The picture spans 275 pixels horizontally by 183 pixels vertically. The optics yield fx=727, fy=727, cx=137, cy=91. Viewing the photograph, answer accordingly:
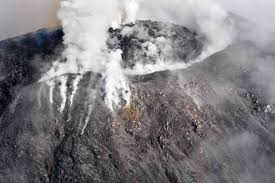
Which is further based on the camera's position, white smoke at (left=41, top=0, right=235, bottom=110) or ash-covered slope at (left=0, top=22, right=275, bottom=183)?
white smoke at (left=41, top=0, right=235, bottom=110)

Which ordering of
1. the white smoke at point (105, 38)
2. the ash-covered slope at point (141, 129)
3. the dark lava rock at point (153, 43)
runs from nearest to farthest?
the ash-covered slope at point (141, 129)
the white smoke at point (105, 38)
the dark lava rock at point (153, 43)

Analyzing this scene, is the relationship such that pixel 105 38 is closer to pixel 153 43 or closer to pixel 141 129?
pixel 153 43

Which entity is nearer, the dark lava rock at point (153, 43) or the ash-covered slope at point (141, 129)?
the ash-covered slope at point (141, 129)

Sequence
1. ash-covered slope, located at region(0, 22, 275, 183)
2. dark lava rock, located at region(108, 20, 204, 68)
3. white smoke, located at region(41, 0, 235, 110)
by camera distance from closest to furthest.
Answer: ash-covered slope, located at region(0, 22, 275, 183) < white smoke, located at region(41, 0, 235, 110) < dark lava rock, located at region(108, 20, 204, 68)

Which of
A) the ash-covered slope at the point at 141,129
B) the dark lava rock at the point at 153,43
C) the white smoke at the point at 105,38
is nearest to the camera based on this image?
the ash-covered slope at the point at 141,129

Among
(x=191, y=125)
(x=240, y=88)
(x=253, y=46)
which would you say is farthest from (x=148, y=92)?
(x=253, y=46)

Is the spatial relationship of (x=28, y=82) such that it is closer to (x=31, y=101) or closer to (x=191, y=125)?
(x=31, y=101)
